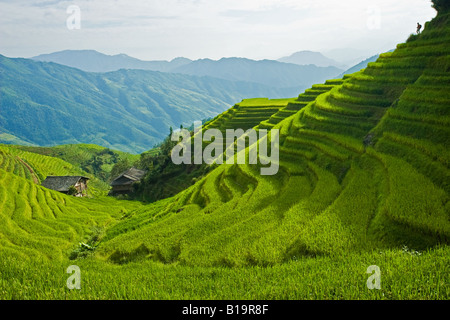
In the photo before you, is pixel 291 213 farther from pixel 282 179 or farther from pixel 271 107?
pixel 271 107

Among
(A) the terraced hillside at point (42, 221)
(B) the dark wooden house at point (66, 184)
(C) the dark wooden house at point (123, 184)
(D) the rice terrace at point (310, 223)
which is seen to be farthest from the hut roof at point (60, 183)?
(D) the rice terrace at point (310, 223)

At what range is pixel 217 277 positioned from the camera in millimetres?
10195

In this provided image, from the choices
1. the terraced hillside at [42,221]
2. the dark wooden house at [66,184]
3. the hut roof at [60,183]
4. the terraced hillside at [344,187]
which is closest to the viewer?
the terraced hillside at [344,187]

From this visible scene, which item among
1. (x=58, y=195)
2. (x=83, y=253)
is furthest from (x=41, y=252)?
(x=58, y=195)

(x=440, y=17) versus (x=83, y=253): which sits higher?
(x=440, y=17)

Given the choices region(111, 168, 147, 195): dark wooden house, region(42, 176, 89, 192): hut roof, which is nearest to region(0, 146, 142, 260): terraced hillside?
region(42, 176, 89, 192): hut roof

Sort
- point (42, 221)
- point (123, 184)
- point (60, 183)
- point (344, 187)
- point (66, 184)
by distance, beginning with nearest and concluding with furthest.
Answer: point (344, 187), point (42, 221), point (66, 184), point (60, 183), point (123, 184)

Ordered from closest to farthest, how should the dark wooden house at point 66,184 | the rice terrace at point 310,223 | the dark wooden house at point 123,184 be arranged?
the rice terrace at point 310,223 → the dark wooden house at point 66,184 → the dark wooden house at point 123,184

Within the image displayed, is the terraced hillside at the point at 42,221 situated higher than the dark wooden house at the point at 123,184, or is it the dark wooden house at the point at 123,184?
the dark wooden house at the point at 123,184

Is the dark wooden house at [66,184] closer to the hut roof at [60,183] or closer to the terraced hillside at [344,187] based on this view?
the hut roof at [60,183]

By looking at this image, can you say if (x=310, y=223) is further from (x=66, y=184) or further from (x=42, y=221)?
(x=66, y=184)

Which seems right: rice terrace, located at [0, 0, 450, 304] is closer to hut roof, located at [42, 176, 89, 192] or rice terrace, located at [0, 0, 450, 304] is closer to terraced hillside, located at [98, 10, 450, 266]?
terraced hillside, located at [98, 10, 450, 266]

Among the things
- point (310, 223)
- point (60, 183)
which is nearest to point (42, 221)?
point (310, 223)
